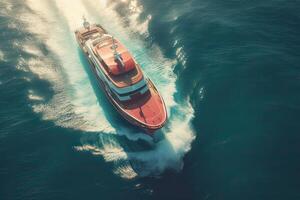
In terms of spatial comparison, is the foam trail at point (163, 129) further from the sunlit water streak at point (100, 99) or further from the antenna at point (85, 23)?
the antenna at point (85, 23)

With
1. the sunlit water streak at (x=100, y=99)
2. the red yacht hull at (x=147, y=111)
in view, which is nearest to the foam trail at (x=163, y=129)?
the sunlit water streak at (x=100, y=99)

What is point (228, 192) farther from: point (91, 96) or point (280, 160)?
point (91, 96)

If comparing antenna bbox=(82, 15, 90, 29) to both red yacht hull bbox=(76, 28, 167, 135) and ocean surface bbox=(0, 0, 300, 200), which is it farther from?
red yacht hull bbox=(76, 28, 167, 135)

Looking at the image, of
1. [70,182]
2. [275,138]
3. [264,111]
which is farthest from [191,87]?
[70,182]

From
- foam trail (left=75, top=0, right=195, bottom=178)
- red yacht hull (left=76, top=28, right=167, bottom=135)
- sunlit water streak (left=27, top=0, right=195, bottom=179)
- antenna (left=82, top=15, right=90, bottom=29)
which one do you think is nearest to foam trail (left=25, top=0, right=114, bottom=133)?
sunlit water streak (left=27, top=0, right=195, bottom=179)

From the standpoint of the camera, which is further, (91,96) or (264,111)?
(91,96)

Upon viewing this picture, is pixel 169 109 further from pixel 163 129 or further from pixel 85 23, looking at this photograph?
pixel 85 23

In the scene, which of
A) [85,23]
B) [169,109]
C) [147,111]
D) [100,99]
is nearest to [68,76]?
[100,99]

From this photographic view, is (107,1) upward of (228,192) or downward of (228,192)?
upward
